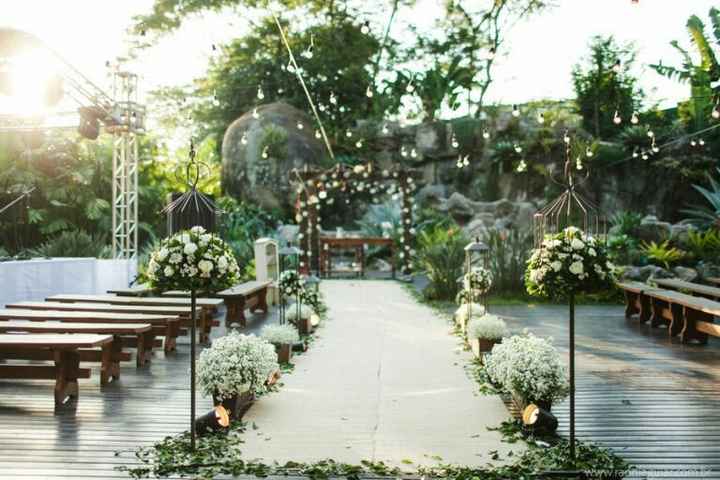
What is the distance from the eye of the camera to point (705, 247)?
53.9ft

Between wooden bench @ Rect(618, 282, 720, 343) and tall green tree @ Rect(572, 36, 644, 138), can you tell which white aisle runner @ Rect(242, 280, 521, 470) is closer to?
wooden bench @ Rect(618, 282, 720, 343)

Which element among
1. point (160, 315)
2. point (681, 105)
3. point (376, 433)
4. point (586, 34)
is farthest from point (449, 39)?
point (376, 433)

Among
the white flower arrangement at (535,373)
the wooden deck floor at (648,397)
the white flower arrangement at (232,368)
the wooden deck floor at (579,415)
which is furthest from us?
the white flower arrangement at (232,368)

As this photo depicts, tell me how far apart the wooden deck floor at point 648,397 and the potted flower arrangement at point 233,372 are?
7.73 ft

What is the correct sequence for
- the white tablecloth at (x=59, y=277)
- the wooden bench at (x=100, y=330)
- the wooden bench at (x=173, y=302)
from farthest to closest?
the white tablecloth at (x=59, y=277)
the wooden bench at (x=173, y=302)
the wooden bench at (x=100, y=330)

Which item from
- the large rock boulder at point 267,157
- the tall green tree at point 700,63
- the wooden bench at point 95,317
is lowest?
the wooden bench at point 95,317

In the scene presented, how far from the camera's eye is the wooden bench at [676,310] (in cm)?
935

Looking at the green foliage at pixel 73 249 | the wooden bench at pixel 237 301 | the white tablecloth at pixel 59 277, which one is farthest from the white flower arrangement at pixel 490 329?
the green foliage at pixel 73 249

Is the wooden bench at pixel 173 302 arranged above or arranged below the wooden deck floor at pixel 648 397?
above

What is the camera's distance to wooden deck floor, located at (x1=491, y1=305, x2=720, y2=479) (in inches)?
193

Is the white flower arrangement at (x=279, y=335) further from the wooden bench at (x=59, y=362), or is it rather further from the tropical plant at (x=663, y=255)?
the tropical plant at (x=663, y=255)

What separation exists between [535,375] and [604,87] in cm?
2270

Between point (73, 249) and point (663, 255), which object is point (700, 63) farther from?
point (73, 249)

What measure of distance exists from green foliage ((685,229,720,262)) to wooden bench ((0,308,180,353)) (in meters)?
12.0
